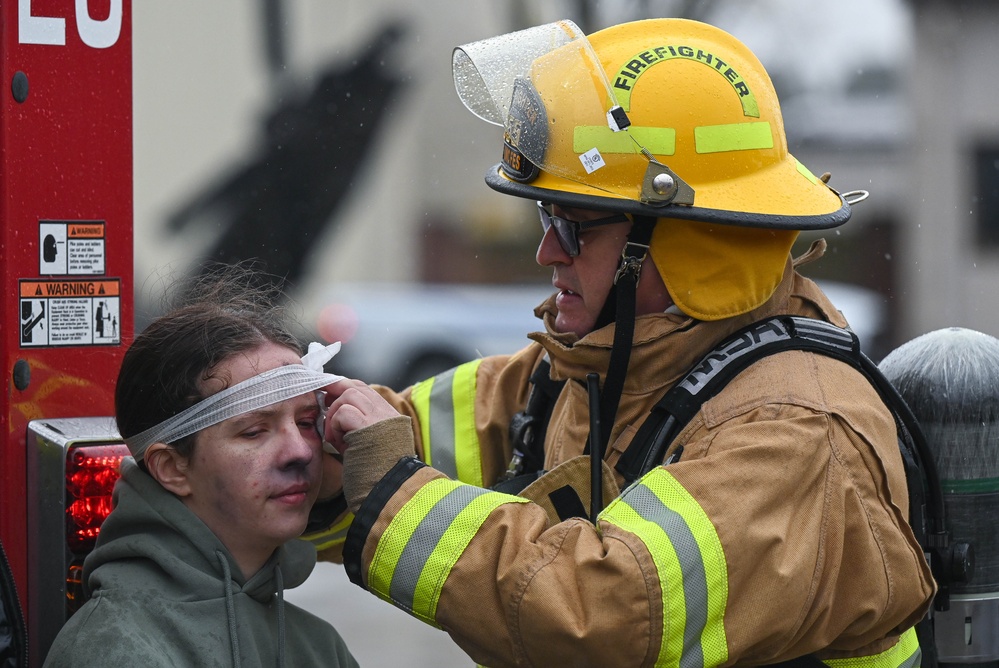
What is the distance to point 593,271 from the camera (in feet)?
7.95

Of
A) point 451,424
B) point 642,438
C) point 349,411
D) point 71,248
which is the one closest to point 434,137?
point 451,424

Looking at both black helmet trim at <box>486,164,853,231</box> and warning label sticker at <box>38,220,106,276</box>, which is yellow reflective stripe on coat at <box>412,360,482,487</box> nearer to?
black helmet trim at <box>486,164,853,231</box>

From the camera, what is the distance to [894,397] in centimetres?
241

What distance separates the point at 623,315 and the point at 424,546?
0.60 m

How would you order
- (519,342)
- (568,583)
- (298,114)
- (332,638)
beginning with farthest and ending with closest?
(298,114), (519,342), (332,638), (568,583)

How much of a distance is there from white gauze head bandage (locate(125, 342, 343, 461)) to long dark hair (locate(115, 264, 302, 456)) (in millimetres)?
16

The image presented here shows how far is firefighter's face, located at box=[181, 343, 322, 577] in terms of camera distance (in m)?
2.10

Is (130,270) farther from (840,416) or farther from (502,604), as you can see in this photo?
(840,416)

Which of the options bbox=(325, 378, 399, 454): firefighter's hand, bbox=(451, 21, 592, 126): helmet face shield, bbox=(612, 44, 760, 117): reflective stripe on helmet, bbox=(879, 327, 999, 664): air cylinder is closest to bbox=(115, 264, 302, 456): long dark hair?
bbox=(325, 378, 399, 454): firefighter's hand

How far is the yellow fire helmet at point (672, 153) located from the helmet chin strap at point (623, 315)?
0.12 feet

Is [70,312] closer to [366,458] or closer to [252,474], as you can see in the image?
[252,474]

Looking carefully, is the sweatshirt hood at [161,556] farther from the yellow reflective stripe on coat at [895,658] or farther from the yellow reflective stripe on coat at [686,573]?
the yellow reflective stripe on coat at [895,658]

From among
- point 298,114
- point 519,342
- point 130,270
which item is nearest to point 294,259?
point 298,114

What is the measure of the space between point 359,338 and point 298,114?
2.37m
